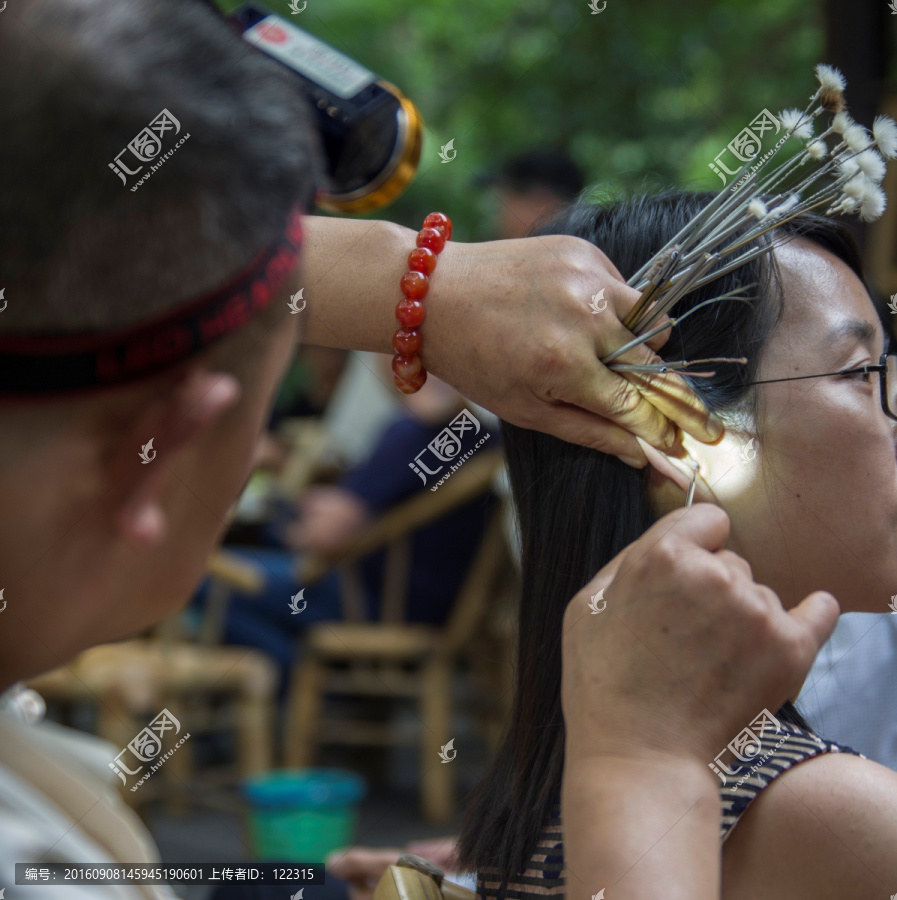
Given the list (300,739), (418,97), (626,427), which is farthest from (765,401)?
(418,97)

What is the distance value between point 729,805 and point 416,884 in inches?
12.7

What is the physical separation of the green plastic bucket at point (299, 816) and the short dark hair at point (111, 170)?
2.32m

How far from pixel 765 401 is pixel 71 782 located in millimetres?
817

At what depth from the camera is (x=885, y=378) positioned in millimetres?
1126

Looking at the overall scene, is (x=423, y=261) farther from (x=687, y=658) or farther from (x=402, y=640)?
A: (x=402, y=640)

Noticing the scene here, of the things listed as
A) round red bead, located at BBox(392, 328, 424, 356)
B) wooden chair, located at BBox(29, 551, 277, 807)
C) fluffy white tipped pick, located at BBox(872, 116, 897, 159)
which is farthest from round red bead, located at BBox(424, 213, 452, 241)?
wooden chair, located at BBox(29, 551, 277, 807)

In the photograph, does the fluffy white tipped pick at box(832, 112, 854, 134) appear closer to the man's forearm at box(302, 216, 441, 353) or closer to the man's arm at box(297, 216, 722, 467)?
the man's arm at box(297, 216, 722, 467)

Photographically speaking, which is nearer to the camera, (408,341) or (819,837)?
(819,837)

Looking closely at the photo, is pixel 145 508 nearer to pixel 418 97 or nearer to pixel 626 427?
pixel 626 427

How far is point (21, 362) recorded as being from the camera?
1.63 ft
